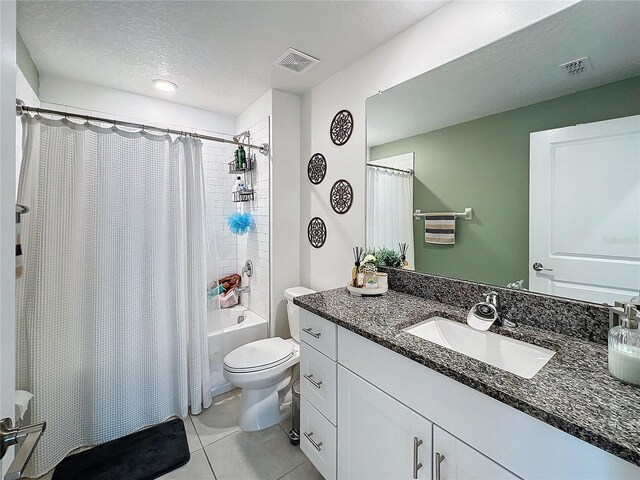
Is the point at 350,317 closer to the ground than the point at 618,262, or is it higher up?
closer to the ground

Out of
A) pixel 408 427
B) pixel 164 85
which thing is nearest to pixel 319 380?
pixel 408 427

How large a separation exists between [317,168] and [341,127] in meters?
0.37

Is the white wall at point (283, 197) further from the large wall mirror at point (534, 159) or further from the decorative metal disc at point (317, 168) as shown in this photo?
the large wall mirror at point (534, 159)

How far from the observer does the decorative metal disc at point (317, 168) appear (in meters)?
2.17

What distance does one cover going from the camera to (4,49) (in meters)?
0.54

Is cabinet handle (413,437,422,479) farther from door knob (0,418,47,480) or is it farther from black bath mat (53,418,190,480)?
black bath mat (53,418,190,480)

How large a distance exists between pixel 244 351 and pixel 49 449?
110 centimetres

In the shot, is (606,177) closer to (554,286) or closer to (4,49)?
(554,286)

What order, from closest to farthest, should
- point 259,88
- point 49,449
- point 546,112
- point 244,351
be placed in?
point 546,112
point 49,449
point 244,351
point 259,88

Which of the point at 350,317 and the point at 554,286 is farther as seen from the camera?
the point at 350,317

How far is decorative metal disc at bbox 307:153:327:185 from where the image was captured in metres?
2.17

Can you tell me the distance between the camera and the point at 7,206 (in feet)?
1.85

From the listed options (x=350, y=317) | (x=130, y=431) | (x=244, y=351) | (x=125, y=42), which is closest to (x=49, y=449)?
(x=130, y=431)

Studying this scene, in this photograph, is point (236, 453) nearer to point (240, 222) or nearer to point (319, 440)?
point (319, 440)
